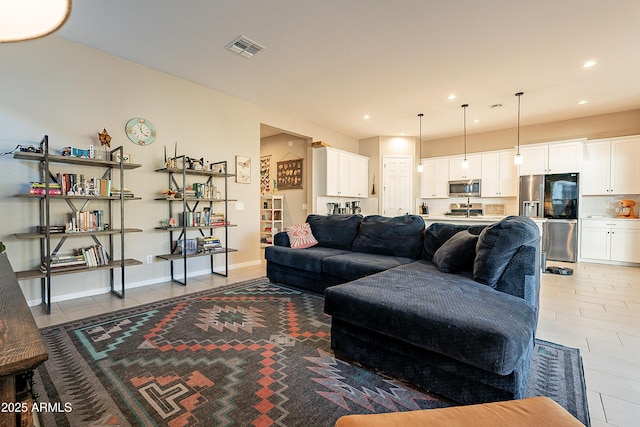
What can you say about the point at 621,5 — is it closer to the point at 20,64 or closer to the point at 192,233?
the point at 192,233

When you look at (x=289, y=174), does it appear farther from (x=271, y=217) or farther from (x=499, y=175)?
(x=499, y=175)

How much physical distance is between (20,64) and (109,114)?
81cm

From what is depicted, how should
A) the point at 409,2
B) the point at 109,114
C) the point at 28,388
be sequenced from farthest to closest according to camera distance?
the point at 109,114 < the point at 409,2 < the point at 28,388

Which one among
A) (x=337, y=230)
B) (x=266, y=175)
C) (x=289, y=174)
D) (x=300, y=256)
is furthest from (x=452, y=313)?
(x=266, y=175)

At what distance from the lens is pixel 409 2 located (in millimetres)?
2602

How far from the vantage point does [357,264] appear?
3039mm

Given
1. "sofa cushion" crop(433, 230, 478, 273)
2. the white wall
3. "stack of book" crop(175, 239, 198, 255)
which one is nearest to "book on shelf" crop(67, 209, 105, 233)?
the white wall

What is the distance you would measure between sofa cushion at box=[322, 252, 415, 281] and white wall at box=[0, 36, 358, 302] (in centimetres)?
229

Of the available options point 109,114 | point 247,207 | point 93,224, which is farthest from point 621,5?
point 93,224

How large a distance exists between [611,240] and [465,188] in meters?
2.68

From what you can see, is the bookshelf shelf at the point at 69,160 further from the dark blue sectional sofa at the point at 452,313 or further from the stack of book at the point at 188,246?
the dark blue sectional sofa at the point at 452,313

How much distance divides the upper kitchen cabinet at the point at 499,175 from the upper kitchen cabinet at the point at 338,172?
9.28 ft

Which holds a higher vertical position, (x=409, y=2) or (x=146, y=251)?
(x=409, y=2)

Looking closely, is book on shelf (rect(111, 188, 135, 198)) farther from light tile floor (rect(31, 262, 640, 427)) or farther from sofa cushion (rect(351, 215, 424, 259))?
sofa cushion (rect(351, 215, 424, 259))
